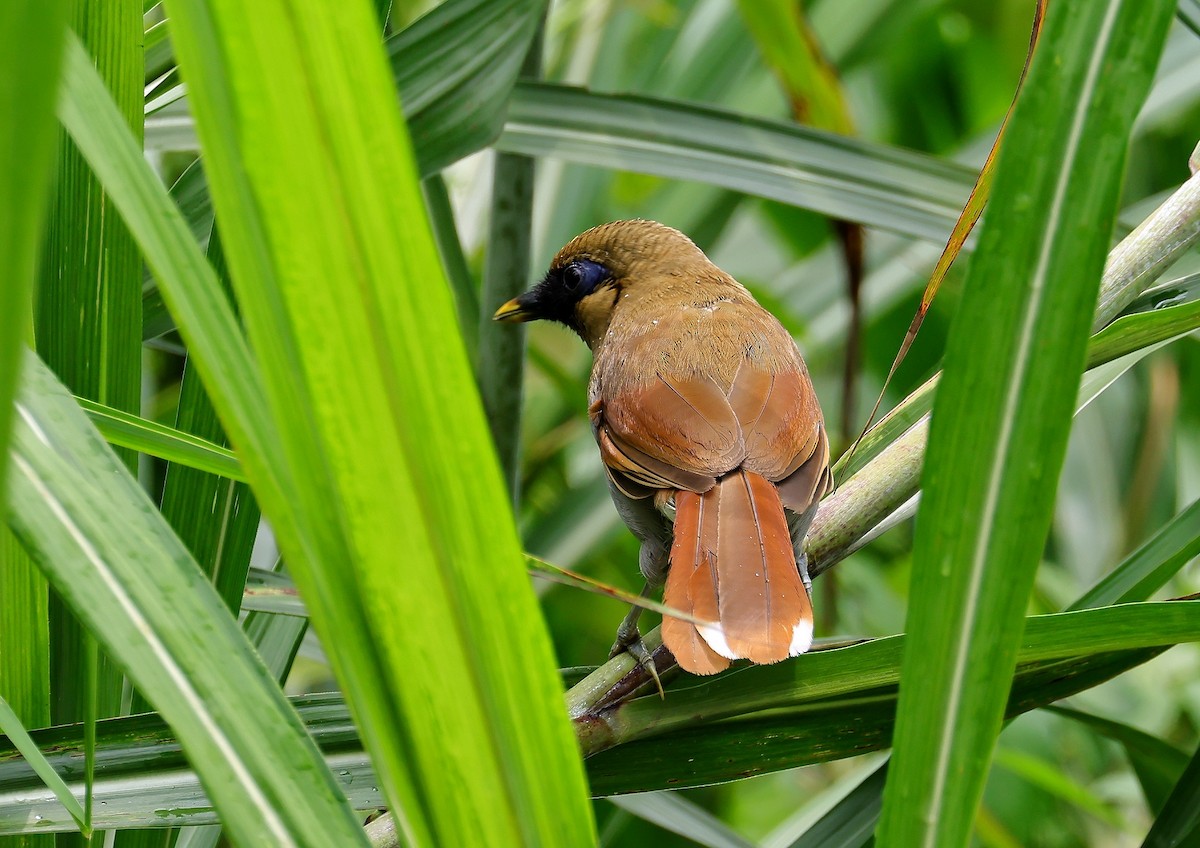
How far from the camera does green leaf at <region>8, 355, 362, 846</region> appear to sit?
0.71 metres

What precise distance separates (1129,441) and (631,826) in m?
2.34

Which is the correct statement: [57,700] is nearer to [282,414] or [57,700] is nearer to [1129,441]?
[282,414]

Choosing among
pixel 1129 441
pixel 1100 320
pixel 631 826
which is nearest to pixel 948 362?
pixel 1100 320

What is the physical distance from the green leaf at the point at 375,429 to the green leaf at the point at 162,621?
0.35 ft

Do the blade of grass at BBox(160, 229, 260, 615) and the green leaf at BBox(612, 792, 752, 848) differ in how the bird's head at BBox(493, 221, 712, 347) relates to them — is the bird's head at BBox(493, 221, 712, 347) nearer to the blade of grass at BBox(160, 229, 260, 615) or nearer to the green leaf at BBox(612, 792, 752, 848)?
the green leaf at BBox(612, 792, 752, 848)

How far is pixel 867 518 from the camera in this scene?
1443 mm

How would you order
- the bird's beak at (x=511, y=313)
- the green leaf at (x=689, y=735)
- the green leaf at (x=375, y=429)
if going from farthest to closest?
the bird's beak at (x=511, y=313), the green leaf at (x=689, y=735), the green leaf at (x=375, y=429)

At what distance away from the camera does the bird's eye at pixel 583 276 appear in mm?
2672

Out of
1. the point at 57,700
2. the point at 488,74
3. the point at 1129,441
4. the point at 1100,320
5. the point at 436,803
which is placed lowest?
Result: the point at 436,803

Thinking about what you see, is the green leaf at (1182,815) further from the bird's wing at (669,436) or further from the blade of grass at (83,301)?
the blade of grass at (83,301)

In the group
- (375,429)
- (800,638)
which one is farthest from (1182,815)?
(375,429)

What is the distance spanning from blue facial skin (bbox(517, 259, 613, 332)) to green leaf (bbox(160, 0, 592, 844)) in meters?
1.95

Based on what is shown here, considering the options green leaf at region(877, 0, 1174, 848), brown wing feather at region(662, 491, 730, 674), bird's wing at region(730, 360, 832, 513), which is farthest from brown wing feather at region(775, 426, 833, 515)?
green leaf at region(877, 0, 1174, 848)

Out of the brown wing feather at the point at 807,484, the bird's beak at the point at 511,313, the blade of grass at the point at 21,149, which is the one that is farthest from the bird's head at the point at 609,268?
the blade of grass at the point at 21,149
